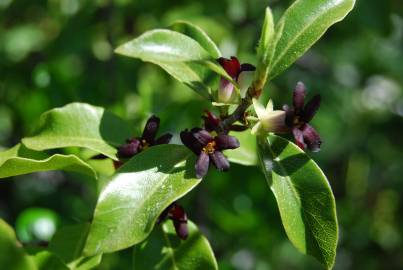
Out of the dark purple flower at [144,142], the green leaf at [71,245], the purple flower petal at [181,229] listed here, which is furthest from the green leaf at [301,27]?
the green leaf at [71,245]

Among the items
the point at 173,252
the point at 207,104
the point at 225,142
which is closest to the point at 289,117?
A: the point at 225,142

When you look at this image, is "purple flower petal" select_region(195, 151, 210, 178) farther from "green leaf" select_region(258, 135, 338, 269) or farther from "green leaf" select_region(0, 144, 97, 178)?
"green leaf" select_region(0, 144, 97, 178)

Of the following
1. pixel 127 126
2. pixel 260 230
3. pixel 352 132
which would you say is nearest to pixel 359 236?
pixel 352 132

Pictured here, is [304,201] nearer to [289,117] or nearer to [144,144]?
[289,117]

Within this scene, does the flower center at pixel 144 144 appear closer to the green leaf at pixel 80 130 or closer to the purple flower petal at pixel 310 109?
the green leaf at pixel 80 130

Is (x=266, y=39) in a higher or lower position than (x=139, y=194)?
higher

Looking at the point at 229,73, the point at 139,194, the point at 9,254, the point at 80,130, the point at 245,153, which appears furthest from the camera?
the point at 245,153
